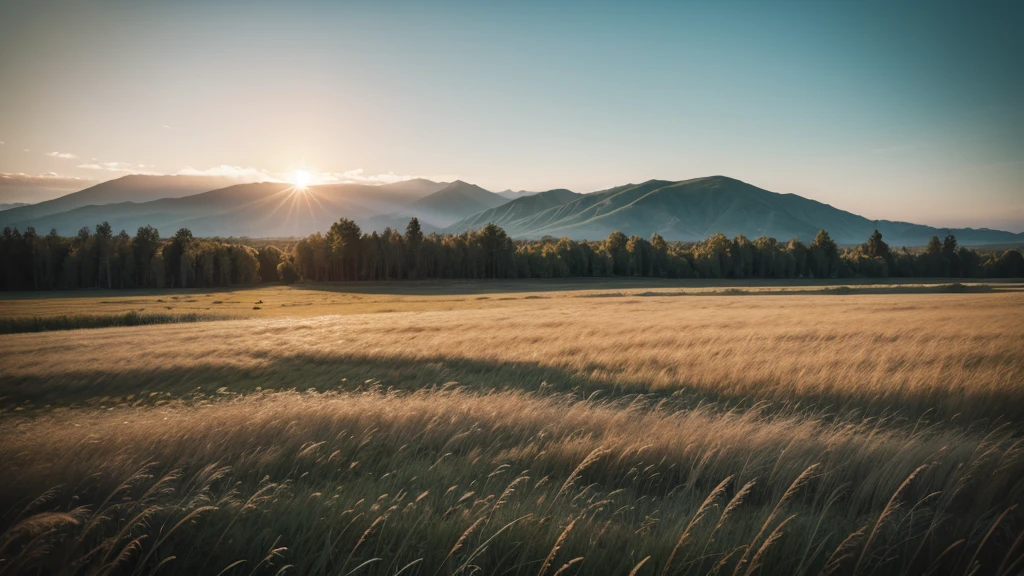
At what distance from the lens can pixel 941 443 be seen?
224 inches

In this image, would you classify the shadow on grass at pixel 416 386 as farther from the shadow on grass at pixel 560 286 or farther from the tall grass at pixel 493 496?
the shadow on grass at pixel 560 286

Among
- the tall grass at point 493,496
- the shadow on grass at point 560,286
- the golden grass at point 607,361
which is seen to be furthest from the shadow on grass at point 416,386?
the shadow on grass at point 560,286

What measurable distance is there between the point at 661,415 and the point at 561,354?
1028 cm

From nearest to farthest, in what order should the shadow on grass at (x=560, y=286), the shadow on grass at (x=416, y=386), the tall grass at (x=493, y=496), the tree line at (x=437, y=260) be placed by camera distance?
the tall grass at (x=493, y=496) < the shadow on grass at (x=416, y=386) < the shadow on grass at (x=560, y=286) < the tree line at (x=437, y=260)

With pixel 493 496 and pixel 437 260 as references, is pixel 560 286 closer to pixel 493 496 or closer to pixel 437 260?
pixel 437 260

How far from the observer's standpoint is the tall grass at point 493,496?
10.9ft

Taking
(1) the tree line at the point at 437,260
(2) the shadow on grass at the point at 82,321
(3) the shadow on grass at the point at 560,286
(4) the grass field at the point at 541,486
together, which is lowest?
(2) the shadow on grass at the point at 82,321

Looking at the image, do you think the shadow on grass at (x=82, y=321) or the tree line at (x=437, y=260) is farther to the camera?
the tree line at (x=437, y=260)

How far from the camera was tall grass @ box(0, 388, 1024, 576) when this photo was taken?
10.9 ft

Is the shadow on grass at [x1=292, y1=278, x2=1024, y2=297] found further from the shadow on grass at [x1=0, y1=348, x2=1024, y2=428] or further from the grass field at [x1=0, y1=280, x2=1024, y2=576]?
the grass field at [x1=0, y1=280, x2=1024, y2=576]

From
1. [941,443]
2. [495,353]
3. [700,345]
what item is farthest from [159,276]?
[941,443]

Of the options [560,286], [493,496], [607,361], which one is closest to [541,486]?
[493,496]

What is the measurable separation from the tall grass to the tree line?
353 feet

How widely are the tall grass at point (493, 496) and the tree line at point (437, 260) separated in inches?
4239
